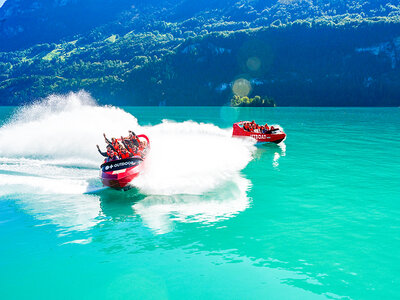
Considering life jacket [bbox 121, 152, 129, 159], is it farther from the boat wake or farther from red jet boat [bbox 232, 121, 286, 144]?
red jet boat [bbox 232, 121, 286, 144]

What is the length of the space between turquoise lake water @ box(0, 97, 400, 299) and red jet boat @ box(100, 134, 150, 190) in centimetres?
88

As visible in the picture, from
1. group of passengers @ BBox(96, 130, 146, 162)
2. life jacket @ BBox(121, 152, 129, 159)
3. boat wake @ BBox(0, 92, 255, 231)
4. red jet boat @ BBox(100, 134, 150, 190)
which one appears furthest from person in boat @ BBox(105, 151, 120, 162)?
boat wake @ BBox(0, 92, 255, 231)

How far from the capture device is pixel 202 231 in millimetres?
15523

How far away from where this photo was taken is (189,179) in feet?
77.8

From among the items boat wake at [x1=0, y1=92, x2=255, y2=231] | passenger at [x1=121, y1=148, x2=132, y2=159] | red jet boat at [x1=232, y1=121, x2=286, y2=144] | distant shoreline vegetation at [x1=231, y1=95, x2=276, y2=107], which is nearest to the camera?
boat wake at [x1=0, y1=92, x2=255, y2=231]

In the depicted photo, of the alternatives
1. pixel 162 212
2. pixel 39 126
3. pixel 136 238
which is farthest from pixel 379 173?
pixel 39 126

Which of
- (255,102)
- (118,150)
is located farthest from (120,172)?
(255,102)

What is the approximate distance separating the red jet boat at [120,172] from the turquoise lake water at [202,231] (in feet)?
2.90

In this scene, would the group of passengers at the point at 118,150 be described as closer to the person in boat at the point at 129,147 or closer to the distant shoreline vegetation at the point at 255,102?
the person in boat at the point at 129,147

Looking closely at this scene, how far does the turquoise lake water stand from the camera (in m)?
11.6

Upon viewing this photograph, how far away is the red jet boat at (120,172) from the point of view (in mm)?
20859

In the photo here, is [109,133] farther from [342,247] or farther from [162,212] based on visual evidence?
[342,247]

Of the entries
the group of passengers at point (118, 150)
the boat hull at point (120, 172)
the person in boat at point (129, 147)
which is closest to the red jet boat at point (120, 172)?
the boat hull at point (120, 172)

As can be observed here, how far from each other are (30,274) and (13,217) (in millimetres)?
6446
